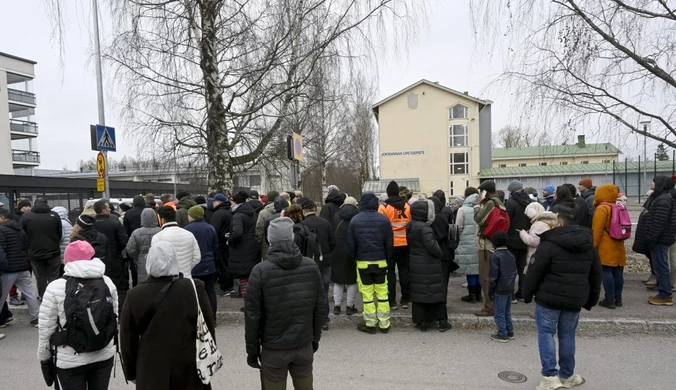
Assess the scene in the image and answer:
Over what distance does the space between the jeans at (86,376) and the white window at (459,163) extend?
4373 cm

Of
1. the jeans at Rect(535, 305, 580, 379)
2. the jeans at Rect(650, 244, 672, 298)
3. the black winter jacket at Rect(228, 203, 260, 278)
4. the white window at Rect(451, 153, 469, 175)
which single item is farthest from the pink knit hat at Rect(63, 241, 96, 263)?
the white window at Rect(451, 153, 469, 175)

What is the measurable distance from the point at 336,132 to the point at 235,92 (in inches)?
891

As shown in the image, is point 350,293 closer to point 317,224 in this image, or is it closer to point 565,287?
point 317,224

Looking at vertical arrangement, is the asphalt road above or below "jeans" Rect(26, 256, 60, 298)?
below

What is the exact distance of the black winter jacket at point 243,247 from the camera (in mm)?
7074

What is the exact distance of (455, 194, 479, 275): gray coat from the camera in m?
6.76

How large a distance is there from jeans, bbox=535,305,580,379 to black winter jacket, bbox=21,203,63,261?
24.1 feet

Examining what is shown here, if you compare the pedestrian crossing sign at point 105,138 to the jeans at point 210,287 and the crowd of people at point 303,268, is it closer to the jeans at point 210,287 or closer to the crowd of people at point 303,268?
the crowd of people at point 303,268

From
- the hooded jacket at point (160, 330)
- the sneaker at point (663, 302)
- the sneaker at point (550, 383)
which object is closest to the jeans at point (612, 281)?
the sneaker at point (663, 302)

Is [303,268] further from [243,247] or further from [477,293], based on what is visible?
[477,293]

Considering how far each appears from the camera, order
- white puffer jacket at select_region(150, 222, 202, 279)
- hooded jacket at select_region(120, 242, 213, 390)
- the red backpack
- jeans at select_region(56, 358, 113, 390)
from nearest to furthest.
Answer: hooded jacket at select_region(120, 242, 213, 390)
jeans at select_region(56, 358, 113, 390)
white puffer jacket at select_region(150, 222, 202, 279)
the red backpack

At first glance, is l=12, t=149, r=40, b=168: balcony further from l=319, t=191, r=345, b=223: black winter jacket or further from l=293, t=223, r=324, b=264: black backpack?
l=293, t=223, r=324, b=264: black backpack

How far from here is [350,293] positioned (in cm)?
653

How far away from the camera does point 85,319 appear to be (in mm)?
3029
